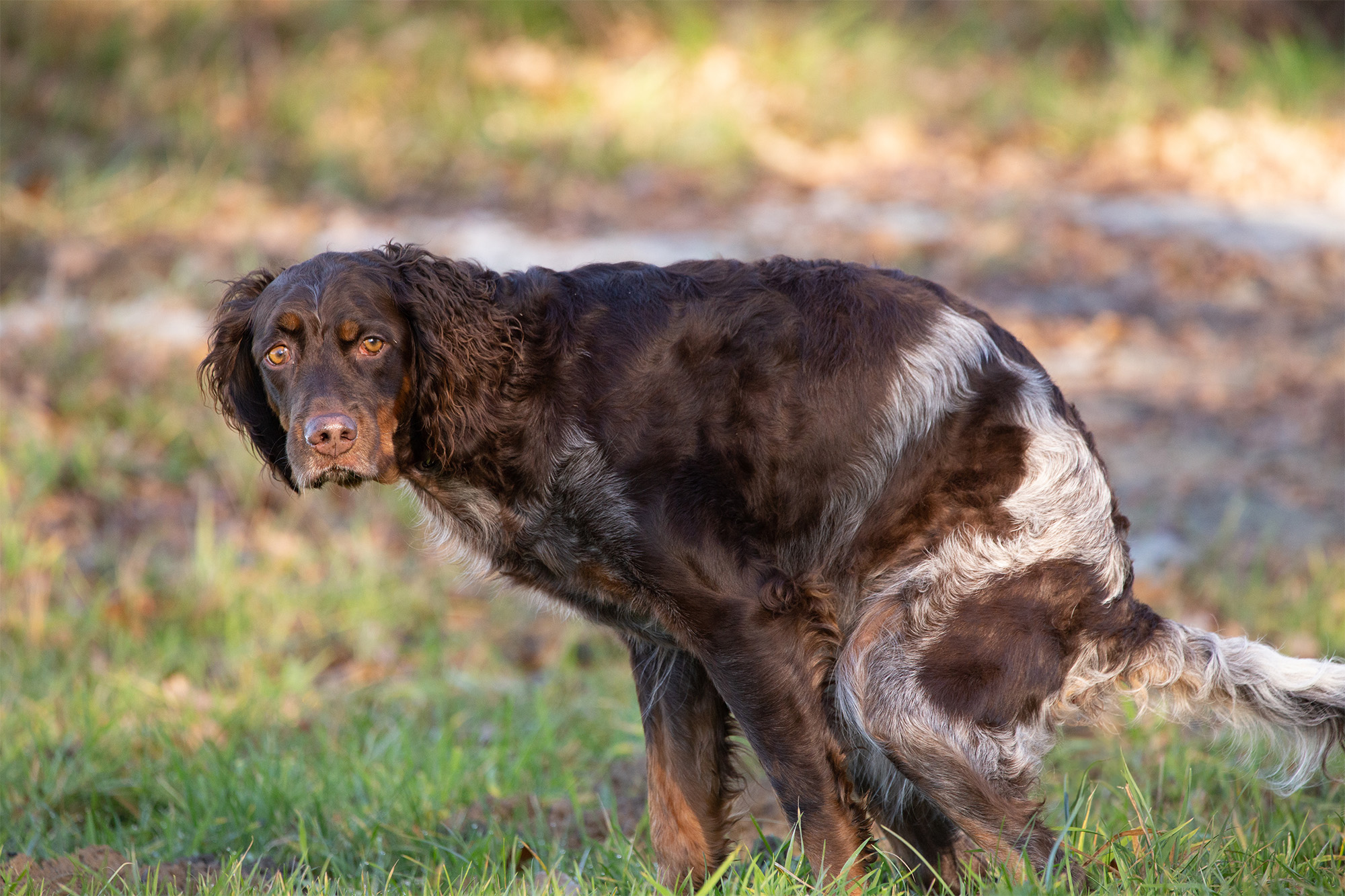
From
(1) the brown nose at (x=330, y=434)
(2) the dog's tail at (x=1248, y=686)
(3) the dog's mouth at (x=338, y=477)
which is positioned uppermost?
(1) the brown nose at (x=330, y=434)

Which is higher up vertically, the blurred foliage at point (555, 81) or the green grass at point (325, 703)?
the blurred foliage at point (555, 81)

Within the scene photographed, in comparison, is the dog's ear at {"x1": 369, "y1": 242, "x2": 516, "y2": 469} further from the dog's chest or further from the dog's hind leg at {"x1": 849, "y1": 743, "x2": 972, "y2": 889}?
the dog's hind leg at {"x1": 849, "y1": 743, "x2": 972, "y2": 889}

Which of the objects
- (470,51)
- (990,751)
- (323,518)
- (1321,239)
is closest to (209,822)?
(990,751)

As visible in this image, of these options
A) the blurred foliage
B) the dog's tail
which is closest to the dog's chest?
the dog's tail

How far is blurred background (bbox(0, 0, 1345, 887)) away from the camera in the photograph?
488 centimetres

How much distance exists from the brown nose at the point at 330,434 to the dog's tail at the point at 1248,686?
197 cm

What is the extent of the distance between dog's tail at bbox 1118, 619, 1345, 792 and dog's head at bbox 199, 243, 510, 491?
178cm

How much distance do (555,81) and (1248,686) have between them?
10.4 m

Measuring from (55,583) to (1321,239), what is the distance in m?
8.98

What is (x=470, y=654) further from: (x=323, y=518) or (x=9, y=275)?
(x=9, y=275)

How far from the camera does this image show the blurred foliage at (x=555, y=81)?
11.0 m

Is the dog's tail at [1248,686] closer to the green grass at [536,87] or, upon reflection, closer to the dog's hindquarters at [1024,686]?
the dog's hindquarters at [1024,686]

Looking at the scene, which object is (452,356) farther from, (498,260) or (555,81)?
(555,81)

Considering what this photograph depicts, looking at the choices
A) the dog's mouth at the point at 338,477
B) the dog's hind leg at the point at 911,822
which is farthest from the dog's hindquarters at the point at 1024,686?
the dog's mouth at the point at 338,477
